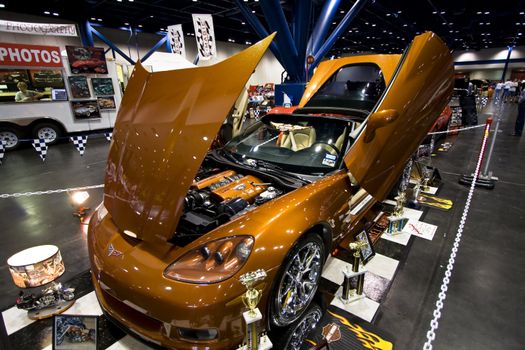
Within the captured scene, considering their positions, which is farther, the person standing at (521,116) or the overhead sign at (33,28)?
the overhead sign at (33,28)

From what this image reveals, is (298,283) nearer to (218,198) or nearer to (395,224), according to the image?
(218,198)

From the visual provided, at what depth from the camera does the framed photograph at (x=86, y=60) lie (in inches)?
333

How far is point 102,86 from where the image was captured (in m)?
9.13

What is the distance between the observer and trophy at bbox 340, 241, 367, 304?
5.65ft

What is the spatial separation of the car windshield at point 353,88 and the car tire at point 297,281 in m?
1.97

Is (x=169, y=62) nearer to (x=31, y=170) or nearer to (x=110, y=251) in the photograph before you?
(x=31, y=170)

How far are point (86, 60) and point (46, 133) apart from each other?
8.98 ft

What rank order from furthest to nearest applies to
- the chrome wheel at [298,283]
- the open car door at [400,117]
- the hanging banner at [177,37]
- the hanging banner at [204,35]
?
the hanging banner at [177,37] < the hanging banner at [204,35] < the open car door at [400,117] < the chrome wheel at [298,283]

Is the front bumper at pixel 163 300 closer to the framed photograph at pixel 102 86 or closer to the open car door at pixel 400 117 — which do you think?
the open car door at pixel 400 117

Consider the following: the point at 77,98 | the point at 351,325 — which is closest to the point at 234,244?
the point at 351,325

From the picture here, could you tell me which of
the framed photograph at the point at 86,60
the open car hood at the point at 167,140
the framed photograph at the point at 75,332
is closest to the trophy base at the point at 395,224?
the open car hood at the point at 167,140

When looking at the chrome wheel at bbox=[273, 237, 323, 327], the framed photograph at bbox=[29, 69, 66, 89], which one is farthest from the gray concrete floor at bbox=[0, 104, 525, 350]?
the framed photograph at bbox=[29, 69, 66, 89]

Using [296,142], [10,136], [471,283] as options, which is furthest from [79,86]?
[471,283]

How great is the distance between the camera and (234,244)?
133 centimetres
